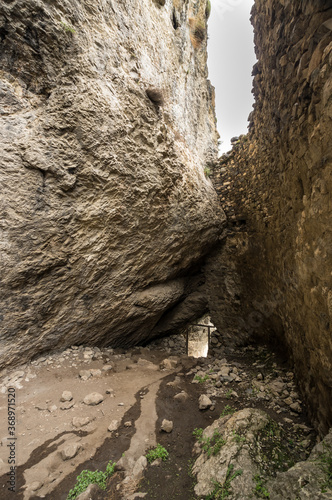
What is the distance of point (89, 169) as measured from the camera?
3861mm

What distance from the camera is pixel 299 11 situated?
274 cm

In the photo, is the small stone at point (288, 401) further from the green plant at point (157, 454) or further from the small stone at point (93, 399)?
the small stone at point (93, 399)

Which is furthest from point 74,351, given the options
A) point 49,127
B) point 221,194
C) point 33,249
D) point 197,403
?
point 221,194

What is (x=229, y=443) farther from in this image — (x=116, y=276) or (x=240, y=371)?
(x=116, y=276)

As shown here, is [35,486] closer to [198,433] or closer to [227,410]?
[198,433]

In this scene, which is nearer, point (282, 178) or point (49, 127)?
point (49, 127)

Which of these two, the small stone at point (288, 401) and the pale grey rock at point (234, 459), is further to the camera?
the small stone at point (288, 401)

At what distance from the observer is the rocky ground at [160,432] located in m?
1.87

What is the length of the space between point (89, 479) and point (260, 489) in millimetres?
1560

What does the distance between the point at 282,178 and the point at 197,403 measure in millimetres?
3950

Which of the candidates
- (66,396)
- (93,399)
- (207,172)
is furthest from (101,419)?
(207,172)

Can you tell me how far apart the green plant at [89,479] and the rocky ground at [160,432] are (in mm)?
52

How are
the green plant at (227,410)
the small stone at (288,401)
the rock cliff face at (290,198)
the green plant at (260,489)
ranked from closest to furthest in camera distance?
the green plant at (260,489) → the rock cliff face at (290,198) → the green plant at (227,410) → the small stone at (288,401)

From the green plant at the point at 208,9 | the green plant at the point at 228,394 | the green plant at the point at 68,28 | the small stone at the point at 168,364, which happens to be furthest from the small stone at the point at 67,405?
the green plant at the point at 208,9
